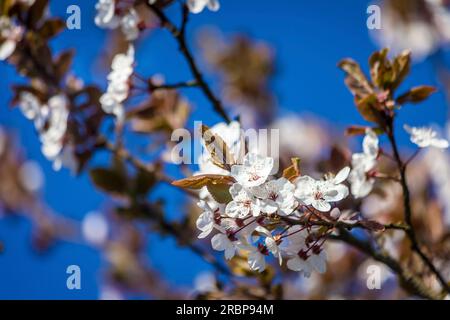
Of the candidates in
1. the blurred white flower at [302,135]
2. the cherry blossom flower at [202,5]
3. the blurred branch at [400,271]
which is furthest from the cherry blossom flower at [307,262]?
the blurred white flower at [302,135]

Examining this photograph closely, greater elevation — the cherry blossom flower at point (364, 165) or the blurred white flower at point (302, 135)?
the blurred white flower at point (302, 135)

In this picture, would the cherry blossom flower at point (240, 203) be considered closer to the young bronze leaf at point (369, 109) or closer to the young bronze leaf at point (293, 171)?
the young bronze leaf at point (293, 171)

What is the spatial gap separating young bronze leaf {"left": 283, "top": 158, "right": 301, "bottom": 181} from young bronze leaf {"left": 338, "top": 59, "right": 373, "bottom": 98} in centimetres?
33

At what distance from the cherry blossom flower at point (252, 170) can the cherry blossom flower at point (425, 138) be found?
326 millimetres

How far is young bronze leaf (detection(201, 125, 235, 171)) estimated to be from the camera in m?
1.04

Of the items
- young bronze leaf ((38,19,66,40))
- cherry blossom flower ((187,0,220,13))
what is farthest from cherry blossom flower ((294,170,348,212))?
young bronze leaf ((38,19,66,40))

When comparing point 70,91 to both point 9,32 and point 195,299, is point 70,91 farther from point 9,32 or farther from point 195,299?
point 195,299

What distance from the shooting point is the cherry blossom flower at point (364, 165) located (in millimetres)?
1178

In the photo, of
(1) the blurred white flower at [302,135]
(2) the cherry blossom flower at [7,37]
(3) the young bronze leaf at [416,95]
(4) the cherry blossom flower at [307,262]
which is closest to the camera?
(4) the cherry blossom flower at [307,262]

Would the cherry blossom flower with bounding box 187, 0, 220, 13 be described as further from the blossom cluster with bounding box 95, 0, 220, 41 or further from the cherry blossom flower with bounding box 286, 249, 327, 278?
the cherry blossom flower with bounding box 286, 249, 327, 278

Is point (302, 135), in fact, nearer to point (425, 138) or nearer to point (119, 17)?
point (119, 17)

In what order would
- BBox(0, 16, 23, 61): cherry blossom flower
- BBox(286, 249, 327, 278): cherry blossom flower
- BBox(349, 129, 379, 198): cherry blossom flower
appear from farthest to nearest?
BBox(0, 16, 23, 61): cherry blossom flower, BBox(349, 129, 379, 198): cherry blossom flower, BBox(286, 249, 327, 278): cherry blossom flower

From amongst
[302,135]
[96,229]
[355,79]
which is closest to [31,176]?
[96,229]
